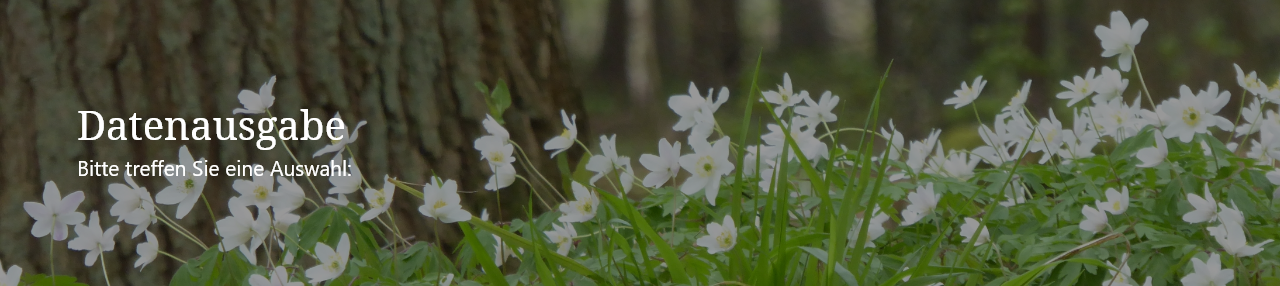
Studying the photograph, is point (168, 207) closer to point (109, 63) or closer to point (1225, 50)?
point (109, 63)

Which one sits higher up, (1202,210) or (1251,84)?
(1251,84)

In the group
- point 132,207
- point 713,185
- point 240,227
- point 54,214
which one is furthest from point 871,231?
point 54,214

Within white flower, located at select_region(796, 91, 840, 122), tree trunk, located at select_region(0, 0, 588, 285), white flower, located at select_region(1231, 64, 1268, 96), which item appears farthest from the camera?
tree trunk, located at select_region(0, 0, 588, 285)

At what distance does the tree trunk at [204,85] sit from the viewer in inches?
83.0

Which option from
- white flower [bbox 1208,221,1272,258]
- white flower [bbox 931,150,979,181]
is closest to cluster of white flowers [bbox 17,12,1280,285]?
white flower [bbox 1208,221,1272,258]

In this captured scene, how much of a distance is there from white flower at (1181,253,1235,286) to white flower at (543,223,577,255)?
0.76 metres

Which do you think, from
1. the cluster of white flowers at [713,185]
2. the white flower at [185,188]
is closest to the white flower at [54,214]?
the cluster of white flowers at [713,185]

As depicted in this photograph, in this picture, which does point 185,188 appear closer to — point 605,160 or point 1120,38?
point 605,160

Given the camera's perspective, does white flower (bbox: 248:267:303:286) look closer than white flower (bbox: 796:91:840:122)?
Yes

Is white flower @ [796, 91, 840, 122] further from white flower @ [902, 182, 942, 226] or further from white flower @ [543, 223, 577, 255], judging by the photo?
white flower @ [543, 223, 577, 255]

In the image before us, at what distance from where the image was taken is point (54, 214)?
127cm

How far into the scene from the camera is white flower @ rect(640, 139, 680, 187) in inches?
48.7

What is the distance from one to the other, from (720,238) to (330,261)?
0.48 meters

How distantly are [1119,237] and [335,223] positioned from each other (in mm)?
972
